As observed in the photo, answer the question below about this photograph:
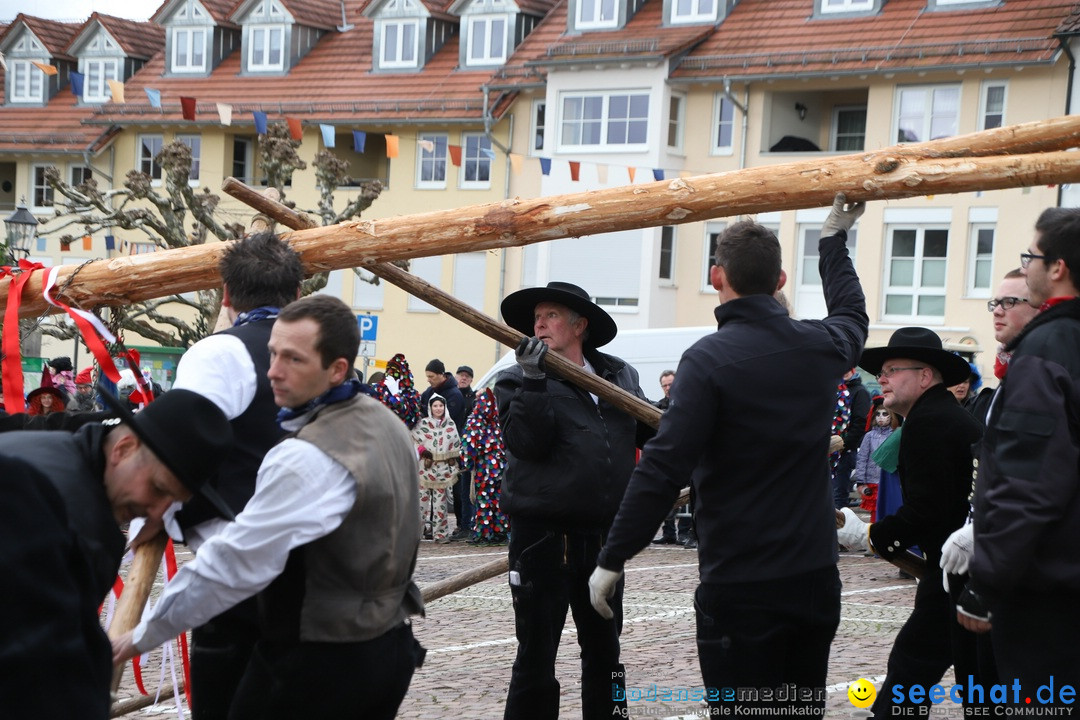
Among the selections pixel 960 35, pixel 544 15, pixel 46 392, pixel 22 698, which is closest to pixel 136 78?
pixel 544 15

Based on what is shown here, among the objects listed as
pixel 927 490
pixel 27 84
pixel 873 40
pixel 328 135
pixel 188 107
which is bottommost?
pixel 927 490

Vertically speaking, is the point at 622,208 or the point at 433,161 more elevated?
the point at 433,161

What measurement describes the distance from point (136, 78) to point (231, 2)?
3.86 metres

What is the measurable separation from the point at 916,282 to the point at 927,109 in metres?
3.87

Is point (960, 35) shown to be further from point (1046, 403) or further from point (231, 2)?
point (1046, 403)

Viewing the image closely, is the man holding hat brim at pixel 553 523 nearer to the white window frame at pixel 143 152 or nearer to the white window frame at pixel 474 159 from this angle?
the white window frame at pixel 474 159

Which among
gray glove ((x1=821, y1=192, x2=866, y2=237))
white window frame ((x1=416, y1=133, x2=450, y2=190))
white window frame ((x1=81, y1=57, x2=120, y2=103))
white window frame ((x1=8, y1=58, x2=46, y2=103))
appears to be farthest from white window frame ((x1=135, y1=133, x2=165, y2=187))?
gray glove ((x1=821, y1=192, x2=866, y2=237))

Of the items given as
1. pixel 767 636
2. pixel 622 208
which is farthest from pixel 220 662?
pixel 622 208

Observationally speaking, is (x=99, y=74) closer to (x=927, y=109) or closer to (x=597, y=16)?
(x=597, y=16)

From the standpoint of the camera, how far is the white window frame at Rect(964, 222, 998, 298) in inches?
1172

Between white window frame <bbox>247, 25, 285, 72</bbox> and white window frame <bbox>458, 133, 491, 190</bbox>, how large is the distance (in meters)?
7.77

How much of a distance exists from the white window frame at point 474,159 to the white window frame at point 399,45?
3697 mm

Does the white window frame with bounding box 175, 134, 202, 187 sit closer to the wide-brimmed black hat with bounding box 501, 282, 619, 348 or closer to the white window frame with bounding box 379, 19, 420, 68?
the white window frame with bounding box 379, 19, 420, 68

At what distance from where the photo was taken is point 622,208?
4.41m
